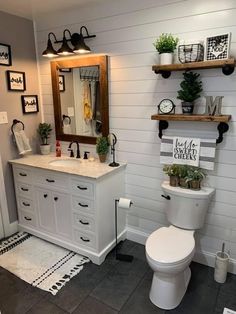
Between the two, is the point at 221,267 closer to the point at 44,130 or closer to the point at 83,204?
the point at 83,204

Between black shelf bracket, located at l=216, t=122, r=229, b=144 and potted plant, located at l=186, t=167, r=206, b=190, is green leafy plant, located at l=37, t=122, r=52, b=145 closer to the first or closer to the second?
potted plant, located at l=186, t=167, r=206, b=190

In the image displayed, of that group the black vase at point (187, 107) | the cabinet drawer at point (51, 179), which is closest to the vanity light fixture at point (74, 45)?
the black vase at point (187, 107)

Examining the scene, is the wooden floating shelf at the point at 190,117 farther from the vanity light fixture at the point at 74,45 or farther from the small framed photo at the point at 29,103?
the small framed photo at the point at 29,103

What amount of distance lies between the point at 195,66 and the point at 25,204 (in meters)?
2.22

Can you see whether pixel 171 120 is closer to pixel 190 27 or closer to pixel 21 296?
pixel 190 27

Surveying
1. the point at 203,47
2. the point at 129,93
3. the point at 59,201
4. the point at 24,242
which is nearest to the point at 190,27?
the point at 203,47

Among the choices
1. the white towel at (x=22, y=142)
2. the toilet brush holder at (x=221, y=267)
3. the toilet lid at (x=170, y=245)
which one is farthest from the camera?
the white towel at (x=22, y=142)

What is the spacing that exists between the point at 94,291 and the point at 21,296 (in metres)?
0.58

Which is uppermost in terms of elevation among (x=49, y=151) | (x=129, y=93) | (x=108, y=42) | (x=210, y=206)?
(x=108, y=42)

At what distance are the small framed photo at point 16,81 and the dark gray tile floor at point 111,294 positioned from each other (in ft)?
6.05

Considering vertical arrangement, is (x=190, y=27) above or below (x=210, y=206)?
above

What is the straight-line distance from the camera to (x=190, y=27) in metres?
1.97

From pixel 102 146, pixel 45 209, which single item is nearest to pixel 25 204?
pixel 45 209

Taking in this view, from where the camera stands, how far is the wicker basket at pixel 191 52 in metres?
1.87
